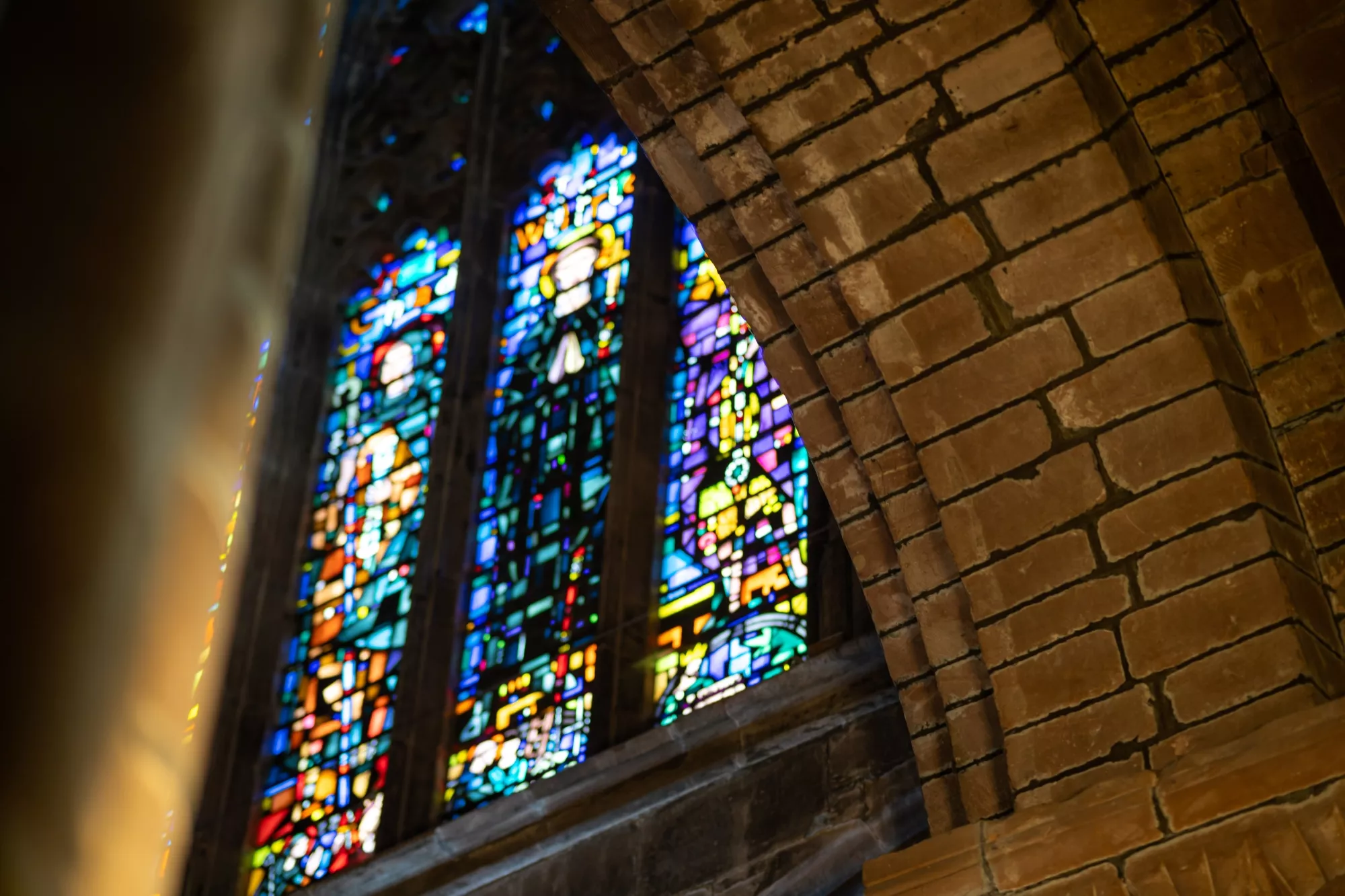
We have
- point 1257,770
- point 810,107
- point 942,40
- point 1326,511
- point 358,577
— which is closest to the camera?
point 1257,770

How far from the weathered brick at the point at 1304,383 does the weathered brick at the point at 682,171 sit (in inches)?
52.4

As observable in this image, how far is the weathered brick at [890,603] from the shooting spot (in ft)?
12.4

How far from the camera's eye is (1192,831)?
2.88 meters

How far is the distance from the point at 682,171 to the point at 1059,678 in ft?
5.00

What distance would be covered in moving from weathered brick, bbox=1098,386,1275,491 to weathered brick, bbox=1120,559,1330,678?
22 centimetres

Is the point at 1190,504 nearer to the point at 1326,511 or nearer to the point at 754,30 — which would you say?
the point at 1326,511

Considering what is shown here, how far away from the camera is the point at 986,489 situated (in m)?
3.38

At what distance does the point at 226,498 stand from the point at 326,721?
6471 mm

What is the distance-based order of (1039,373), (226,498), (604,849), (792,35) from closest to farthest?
1. (226,498)
2. (1039,373)
3. (792,35)
4. (604,849)

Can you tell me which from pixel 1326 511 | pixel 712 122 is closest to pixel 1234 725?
pixel 1326 511

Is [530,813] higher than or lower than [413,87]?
lower

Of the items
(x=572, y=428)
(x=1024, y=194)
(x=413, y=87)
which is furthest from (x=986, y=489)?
(x=413, y=87)

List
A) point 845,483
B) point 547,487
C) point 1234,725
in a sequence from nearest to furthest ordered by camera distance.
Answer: point 1234,725 < point 845,483 < point 547,487

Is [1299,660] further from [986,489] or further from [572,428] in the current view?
[572,428]
